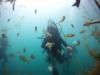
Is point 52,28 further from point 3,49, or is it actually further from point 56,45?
point 3,49

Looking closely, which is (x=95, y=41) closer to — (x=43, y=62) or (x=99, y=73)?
(x=99, y=73)

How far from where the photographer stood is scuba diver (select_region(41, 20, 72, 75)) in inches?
85.0

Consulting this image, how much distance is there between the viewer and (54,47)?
7.19 ft

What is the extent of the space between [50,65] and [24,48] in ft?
1.07

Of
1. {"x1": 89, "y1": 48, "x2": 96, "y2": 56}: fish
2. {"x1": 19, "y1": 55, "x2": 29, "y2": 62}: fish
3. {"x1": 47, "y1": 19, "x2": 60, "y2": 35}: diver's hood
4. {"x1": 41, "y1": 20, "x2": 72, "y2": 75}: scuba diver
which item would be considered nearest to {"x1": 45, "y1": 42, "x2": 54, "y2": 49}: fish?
{"x1": 41, "y1": 20, "x2": 72, "y2": 75}: scuba diver

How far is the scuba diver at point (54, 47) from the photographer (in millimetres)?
2158

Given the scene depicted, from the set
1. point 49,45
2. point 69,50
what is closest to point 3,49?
point 49,45

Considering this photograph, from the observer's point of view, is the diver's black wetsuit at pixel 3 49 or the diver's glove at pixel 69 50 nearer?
the diver's glove at pixel 69 50

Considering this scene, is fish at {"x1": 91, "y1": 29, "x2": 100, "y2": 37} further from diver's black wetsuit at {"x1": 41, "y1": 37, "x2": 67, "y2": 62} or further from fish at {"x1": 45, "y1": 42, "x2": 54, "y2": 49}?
fish at {"x1": 45, "y1": 42, "x2": 54, "y2": 49}

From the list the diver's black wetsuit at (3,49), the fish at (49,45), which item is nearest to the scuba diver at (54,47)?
the fish at (49,45)

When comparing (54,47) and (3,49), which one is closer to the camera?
(54,47)

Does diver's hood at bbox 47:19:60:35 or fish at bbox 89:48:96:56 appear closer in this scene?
fish at bbox 89:48:96:56

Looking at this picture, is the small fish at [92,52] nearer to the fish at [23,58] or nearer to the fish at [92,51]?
the fish at [92,51]

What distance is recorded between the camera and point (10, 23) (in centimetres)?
231
